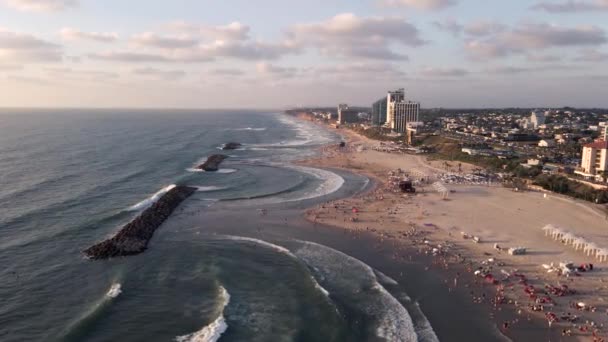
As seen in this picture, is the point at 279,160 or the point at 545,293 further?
the point at 279,160

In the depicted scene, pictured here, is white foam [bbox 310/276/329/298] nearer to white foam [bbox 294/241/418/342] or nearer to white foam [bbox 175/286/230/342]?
white foam [bbox 294/241/418/342]

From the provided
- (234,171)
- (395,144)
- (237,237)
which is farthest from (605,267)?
(395,144)

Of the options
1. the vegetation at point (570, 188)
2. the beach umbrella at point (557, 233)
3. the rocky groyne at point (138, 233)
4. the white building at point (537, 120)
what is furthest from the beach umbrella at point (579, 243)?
the white building at point (537, 120)

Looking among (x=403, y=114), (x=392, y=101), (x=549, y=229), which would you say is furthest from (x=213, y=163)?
(x=392, y=101)

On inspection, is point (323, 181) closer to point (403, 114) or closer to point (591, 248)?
point (591, 248)

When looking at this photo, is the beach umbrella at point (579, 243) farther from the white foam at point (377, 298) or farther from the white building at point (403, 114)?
the white building at point (403, 114)

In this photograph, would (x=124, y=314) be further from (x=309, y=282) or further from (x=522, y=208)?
(x=522, y=208)
